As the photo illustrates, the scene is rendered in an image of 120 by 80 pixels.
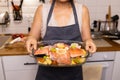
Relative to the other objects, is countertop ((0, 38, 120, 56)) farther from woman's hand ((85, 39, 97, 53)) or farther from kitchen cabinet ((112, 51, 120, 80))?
woman's hand ((85, 39, 97, 53))

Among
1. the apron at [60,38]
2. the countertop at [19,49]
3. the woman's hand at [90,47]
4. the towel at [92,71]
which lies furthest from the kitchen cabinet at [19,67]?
the woman's hand at [90,47]

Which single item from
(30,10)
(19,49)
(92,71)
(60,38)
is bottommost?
(92,71)

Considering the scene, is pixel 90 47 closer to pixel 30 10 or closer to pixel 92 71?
pixel 92 71

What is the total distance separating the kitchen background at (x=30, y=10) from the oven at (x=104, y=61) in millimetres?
507

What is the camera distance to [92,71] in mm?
1479

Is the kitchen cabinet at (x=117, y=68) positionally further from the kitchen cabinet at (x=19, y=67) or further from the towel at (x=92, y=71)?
the kitchen cabinet at (x=19, y=67)

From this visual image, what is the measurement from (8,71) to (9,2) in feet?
2.29

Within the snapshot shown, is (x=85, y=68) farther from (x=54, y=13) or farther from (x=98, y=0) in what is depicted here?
(x=98, y=0)

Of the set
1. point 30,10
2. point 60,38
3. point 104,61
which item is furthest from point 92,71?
point 30,10

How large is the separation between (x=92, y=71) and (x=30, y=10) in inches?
33.4

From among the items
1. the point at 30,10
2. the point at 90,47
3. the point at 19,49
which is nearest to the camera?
the point at 90,47

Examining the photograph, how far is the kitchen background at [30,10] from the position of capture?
66.9 inches

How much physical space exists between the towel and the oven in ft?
0.09

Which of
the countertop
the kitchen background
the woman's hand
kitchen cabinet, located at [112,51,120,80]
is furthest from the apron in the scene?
the kitchen background
